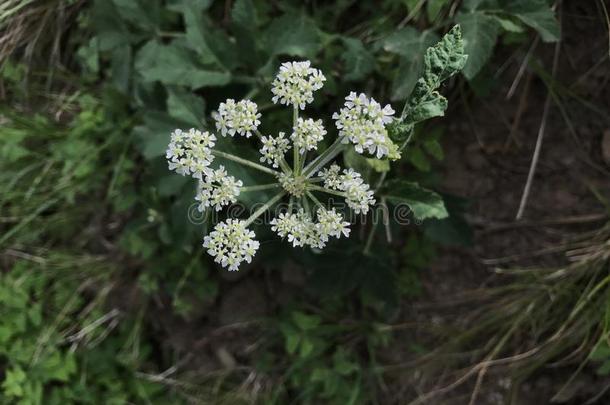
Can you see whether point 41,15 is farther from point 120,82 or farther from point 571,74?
point 571,74

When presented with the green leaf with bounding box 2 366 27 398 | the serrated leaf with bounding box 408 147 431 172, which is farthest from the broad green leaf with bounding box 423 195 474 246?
the green leaf with bounding box 2 366 27 398

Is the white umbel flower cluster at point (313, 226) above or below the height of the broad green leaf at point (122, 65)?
above

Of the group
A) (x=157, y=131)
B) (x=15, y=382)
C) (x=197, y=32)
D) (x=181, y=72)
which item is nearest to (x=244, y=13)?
(x=197, y=32)

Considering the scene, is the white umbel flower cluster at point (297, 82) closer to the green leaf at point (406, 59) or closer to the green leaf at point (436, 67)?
the green leaf at point (436, 67)

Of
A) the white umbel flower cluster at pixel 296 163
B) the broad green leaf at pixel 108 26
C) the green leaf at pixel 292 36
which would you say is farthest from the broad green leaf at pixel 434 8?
the broad green leaf at pixel 108 26

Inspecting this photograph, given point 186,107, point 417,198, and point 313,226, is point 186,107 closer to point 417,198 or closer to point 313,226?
point 313,226

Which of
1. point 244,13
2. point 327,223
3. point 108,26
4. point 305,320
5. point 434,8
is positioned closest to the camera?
point 327,223

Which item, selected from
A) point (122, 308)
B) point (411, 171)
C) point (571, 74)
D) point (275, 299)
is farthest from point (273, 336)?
point (571, 74)

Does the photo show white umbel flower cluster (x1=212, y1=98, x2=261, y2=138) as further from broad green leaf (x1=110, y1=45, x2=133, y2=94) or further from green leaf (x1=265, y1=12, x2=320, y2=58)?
broad green leaf (x1=110, y1=45, x2=133, y2=94)
